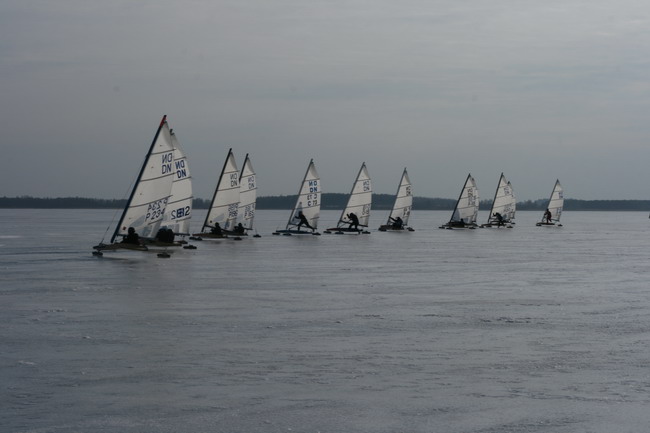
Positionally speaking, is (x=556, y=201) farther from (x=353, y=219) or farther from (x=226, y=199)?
(x=226, y=199)

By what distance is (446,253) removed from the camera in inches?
1829

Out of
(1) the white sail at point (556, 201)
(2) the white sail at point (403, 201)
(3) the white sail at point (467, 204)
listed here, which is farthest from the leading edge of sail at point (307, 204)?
(1) the white sail at point (556, 201)

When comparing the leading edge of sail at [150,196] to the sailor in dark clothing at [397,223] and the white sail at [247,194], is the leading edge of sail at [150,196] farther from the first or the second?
the sailor in dark clothing at [397,223]

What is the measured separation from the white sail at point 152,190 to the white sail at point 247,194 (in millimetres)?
18978

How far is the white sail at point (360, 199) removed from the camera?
72750 millimetres

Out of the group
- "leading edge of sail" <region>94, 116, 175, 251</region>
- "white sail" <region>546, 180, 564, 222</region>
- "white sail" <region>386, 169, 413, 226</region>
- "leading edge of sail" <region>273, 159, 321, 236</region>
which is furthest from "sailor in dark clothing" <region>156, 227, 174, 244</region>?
"white sail" <region>546, 180, 564, 222</region>

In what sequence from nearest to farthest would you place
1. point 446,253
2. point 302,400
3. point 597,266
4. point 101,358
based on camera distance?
point 302,400 < point 101,358 < point 597,266 < point 446,253

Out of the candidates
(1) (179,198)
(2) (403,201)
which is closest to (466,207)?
(2) (403,201)

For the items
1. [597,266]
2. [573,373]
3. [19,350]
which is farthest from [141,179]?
[573,373]

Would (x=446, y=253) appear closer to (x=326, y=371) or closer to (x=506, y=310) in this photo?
(x=506, y=310)

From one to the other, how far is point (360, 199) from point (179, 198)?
28219mm

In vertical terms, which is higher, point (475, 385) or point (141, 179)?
point (141, 179)

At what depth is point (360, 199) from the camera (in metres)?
73.2

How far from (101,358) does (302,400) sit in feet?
13.3
